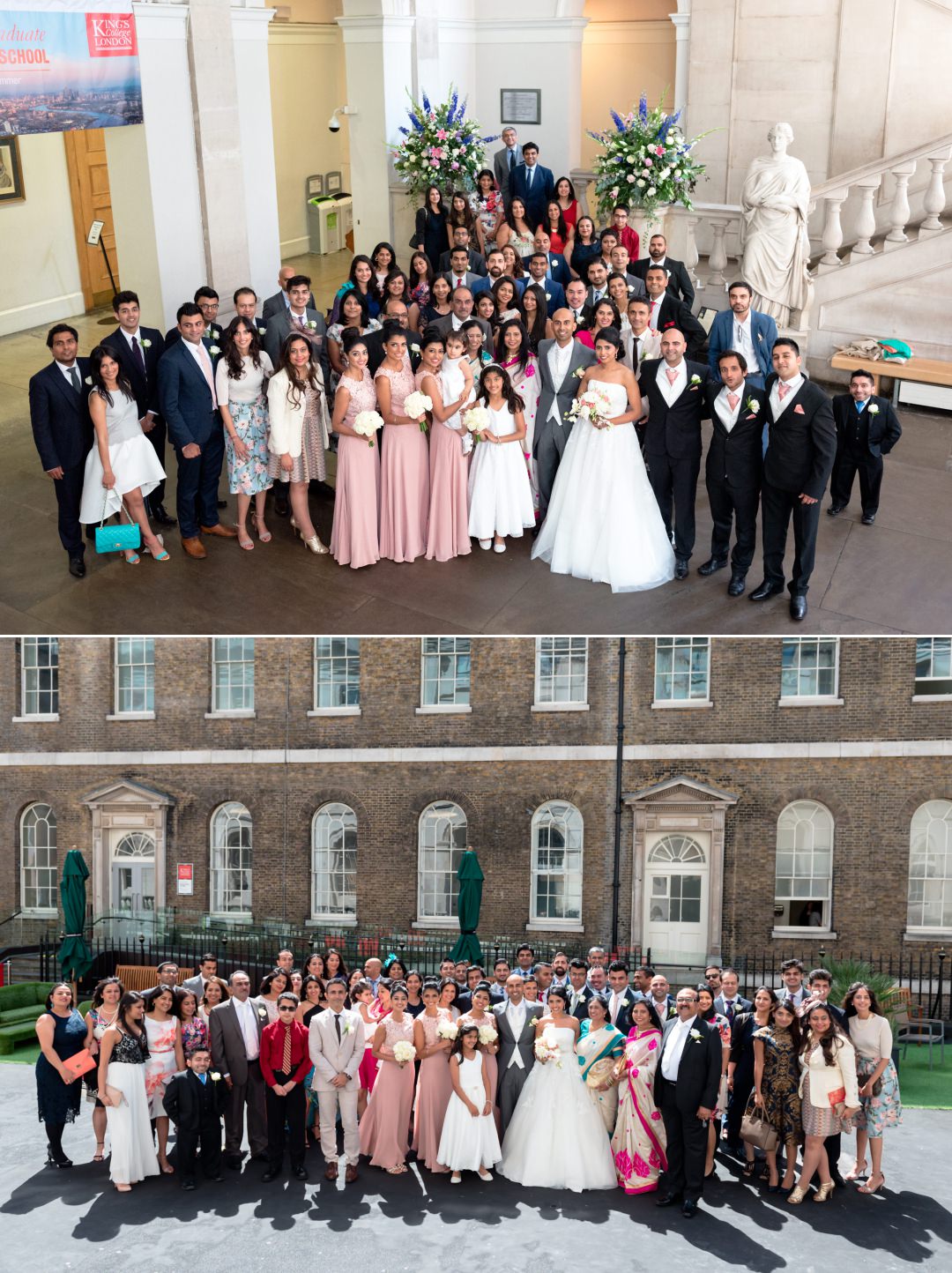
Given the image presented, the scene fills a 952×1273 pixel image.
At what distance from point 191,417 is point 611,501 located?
2680 millimetres

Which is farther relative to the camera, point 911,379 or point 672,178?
point 672,178

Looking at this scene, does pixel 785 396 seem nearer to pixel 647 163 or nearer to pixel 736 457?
pixel 736 457

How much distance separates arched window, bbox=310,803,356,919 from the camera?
47.2 feet

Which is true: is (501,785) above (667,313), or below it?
below

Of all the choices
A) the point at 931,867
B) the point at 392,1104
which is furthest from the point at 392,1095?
the point at 931,867

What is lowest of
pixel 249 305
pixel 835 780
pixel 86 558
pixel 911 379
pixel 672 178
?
pixel 835 780

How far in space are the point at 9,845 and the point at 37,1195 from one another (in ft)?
32.1

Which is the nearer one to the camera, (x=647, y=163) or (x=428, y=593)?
(x=428, y=593)

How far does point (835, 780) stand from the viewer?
13.3 metres

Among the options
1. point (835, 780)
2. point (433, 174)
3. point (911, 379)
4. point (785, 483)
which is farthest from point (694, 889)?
point (433, 174)

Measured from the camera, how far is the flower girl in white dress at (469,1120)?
603 cm

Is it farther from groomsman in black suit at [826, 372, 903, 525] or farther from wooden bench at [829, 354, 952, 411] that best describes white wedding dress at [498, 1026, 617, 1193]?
wooden bench at [829, 354, 952, 411]

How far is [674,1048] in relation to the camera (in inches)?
227

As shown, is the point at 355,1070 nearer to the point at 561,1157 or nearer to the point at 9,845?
the point at 561,1157
